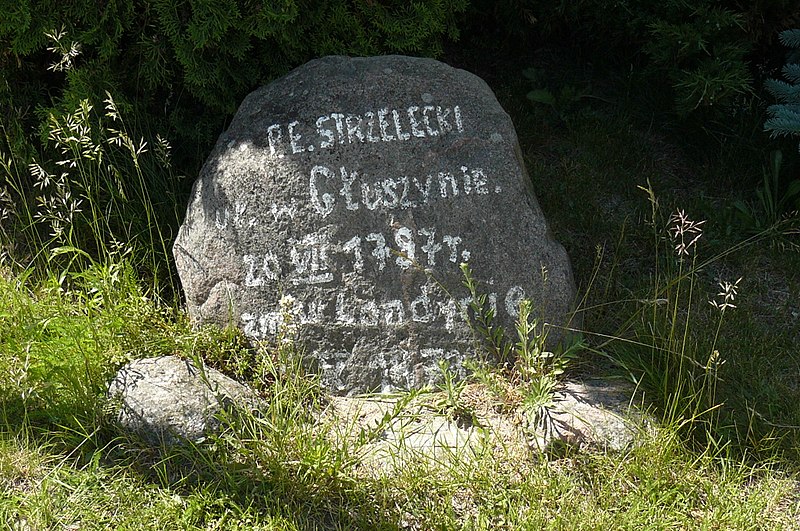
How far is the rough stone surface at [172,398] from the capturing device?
300 cm

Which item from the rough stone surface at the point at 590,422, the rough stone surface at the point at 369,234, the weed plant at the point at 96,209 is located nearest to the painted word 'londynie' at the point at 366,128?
the rough stone surface at the point at 369,234

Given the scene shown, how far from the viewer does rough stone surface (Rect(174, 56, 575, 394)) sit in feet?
11.0

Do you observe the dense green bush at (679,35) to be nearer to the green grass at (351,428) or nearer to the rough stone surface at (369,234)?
the green grass at (351,428)

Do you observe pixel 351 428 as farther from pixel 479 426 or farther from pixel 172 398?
pixel 172 398

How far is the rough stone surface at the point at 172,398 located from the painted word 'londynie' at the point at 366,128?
3.17 ft

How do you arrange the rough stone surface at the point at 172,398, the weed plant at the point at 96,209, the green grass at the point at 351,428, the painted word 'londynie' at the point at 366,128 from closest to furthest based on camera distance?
the green grass at the point at 351,428, the rough stone surface at the point at 172,398, the painted word 'londynie' at the point at 366,128, the weed plant at the point at 96,209

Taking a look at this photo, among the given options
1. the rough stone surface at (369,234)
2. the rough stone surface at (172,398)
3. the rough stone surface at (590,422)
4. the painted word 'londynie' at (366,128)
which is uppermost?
the painted word 'londynie' at (366,128)

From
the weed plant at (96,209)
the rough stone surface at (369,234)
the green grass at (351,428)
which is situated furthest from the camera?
the weed plant at (96,209)

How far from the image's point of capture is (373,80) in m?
3.62

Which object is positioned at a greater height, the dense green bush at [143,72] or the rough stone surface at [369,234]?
the dense green bush at [143,72]

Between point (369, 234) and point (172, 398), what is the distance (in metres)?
0.98

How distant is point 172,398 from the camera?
3.05m

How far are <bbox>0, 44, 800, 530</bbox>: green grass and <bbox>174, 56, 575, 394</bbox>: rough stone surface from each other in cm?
18

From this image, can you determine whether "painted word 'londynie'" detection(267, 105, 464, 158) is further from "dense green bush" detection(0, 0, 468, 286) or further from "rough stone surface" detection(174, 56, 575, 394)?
"dense green bush" detection(0, 0, 468, 286)
